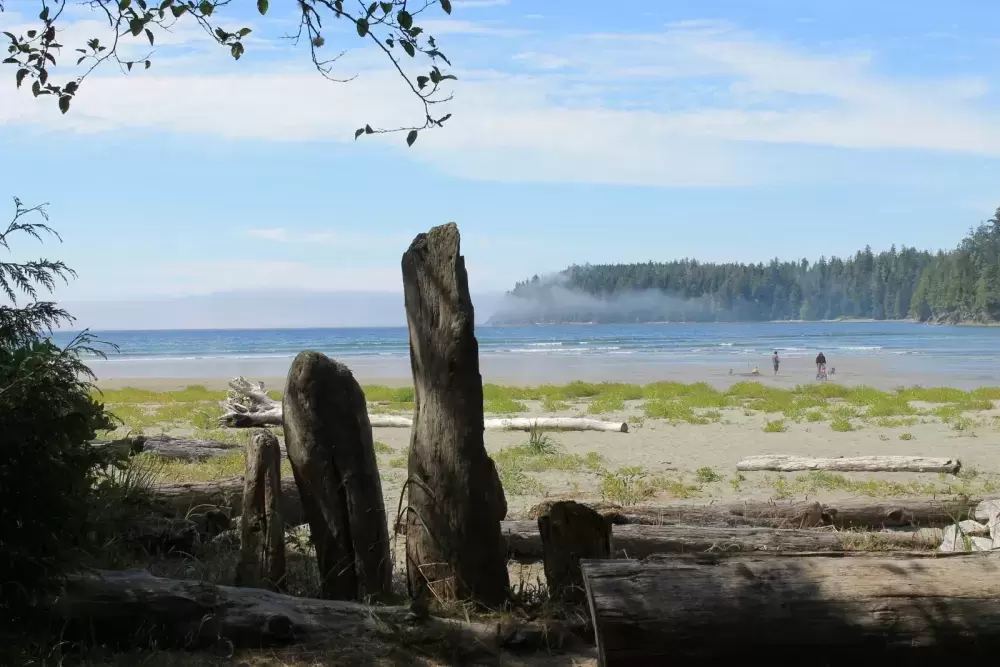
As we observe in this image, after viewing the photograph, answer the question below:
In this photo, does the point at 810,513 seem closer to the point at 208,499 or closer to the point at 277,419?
the point at 208,499

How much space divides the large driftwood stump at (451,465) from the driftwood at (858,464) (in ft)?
27.1

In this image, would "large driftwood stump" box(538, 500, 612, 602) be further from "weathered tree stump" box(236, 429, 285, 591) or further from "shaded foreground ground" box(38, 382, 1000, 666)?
"weathered tree stump" box(236, 429, 285, 591)

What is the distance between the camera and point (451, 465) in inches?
225

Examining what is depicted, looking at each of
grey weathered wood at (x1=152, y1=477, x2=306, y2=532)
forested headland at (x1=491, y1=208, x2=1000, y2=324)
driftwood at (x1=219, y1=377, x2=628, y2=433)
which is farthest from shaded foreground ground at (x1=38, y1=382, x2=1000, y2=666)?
forested headland at (x1=491, y1=208, x2=1000, y2=324)

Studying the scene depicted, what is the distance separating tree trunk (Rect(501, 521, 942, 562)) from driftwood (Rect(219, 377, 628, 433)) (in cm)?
969

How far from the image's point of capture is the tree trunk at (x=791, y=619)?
407 cm

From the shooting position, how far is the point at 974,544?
24.3 feet

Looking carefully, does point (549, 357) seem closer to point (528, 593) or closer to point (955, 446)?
point (955, 446)

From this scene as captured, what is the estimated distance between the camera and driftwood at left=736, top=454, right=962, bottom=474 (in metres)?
12.5

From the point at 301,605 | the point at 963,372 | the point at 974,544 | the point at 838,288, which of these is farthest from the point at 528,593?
the point at 838,288

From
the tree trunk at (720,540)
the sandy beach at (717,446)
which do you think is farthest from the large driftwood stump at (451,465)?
A: the sandy beach at (717,446)

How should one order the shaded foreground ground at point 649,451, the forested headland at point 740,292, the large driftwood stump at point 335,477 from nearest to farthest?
Result: 1. the large driftwood stump at point 335,477
2. the shaded foreground ground at point 649,451
3. the forested headland at point 740,292

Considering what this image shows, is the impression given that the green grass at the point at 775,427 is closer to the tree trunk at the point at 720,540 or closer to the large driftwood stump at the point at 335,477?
the tree trunk at the point at 720,540

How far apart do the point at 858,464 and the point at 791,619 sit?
9451 mm
